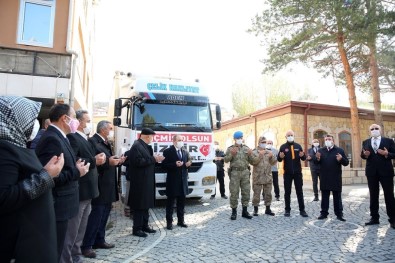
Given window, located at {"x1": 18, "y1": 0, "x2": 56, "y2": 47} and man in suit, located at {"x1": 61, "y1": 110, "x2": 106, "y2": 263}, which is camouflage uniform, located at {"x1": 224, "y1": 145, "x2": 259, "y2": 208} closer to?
man in suit, located at {"x1": 61, "y1": 110, "x2": 106, "y2": 263}

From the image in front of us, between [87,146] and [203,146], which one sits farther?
[203,146]

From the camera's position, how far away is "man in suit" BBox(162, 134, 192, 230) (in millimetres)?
6273

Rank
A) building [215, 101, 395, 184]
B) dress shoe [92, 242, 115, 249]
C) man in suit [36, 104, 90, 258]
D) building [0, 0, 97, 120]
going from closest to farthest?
1. man in suit [36, 104, 90, 258]
2. dress shoe [92, 242, 115, 249]
3. building [0, 0, 97, 120]
4. building [215, 101, 395, 184]

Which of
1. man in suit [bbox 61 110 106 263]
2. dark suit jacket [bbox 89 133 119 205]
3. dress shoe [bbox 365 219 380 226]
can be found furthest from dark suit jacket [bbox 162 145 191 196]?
dress shoe [bbox 365 219 380 226]

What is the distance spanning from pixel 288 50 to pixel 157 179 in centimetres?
1190

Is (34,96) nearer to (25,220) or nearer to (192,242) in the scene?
(192,242)

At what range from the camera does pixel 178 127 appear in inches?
319

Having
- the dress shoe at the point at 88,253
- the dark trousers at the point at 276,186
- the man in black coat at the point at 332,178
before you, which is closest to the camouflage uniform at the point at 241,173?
the man in black coat at the point at 332,178

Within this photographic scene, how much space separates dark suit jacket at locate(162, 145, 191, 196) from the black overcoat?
0.61 m

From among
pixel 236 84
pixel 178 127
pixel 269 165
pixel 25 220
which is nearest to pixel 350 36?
pixel 269 165

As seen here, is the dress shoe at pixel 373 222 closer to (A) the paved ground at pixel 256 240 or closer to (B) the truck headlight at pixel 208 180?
(A) the paved ground at pixel 256 240

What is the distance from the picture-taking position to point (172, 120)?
8172 mm

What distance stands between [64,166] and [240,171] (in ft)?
16.3

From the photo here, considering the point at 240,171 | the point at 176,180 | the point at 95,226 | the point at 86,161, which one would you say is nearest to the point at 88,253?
the point at 95,226
